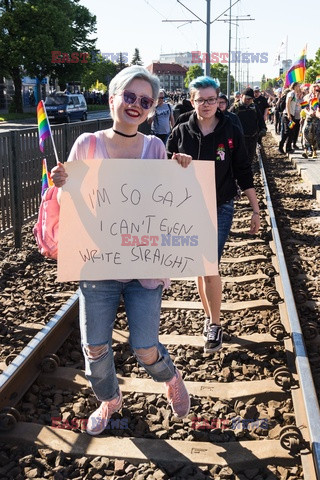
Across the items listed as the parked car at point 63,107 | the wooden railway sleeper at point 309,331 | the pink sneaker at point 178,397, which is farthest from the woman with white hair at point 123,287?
the parked car at point 63,107

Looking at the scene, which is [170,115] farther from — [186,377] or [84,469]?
[84,469]

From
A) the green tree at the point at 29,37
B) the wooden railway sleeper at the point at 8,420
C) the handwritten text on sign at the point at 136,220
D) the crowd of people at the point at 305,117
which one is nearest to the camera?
the handwritten text on sign at the point at 136,220

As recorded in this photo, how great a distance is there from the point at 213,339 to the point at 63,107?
3727 centimetres

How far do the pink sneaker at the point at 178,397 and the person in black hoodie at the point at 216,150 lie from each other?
1078mm

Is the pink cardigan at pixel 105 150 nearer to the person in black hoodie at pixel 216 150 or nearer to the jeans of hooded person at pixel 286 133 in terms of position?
the person in black hoodie at pixel 216 150

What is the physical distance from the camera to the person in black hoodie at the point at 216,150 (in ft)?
14.3

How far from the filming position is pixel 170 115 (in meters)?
13.9

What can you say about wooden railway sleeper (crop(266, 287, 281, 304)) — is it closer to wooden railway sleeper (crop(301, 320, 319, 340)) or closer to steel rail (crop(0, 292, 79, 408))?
wooden railway sleeper (crop(301, 320, 319, 340))

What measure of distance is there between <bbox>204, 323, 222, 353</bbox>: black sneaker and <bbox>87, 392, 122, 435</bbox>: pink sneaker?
4.21 ft

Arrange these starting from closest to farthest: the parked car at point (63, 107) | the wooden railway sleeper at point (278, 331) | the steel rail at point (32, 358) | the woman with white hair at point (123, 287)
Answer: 1. the woman with white hair at point (123, 287)
2. the steel rail at point (32, 358)
3. the wooden railway sleeper at point (278, 331)
4. the parked car at point (63, 107)

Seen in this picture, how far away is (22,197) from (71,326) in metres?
4.12

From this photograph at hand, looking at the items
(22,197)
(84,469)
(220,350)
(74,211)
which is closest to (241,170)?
(220,350)

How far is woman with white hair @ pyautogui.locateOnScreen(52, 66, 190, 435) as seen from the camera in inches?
123

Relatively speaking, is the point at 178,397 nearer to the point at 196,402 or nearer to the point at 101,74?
the point at 196,402
